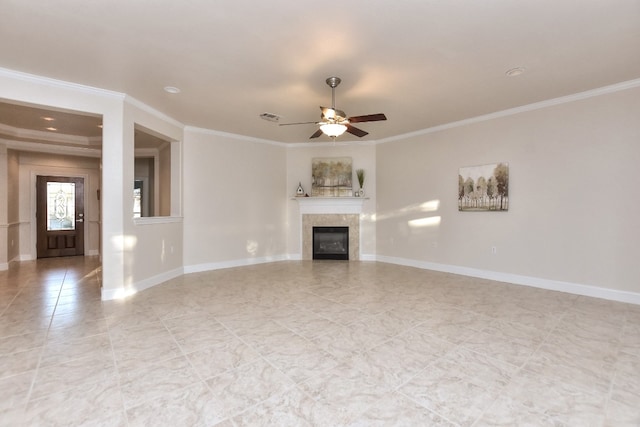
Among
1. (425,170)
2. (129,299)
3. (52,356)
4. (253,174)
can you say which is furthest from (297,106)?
(52,356)

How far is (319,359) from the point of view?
7.82 feet

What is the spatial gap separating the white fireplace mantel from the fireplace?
0.42 meters

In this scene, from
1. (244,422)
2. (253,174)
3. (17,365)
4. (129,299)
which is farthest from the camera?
(253,174)

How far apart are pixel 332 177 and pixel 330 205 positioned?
0.65m

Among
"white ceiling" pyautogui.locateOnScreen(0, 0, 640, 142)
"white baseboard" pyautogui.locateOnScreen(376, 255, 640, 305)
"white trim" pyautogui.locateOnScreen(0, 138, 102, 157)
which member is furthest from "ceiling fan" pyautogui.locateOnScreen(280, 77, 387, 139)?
"white trim" pyautogui.locateOnScreen(0, 138, 102, 157)

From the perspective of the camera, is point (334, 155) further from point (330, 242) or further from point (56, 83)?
point (56, 83)

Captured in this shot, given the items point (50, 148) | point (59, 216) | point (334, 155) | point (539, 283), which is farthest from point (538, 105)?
point (59, 216)

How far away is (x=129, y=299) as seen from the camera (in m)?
3.99

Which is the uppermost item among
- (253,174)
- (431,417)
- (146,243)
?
(253,174)

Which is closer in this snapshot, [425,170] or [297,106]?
[297,106]

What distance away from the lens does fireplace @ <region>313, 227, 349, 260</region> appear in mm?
7063

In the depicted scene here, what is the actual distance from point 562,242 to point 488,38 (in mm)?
3227

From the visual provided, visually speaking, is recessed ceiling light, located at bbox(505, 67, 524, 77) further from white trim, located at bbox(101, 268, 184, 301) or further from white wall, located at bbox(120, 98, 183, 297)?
white trim, located at bbox(101, 268, 184, 301)

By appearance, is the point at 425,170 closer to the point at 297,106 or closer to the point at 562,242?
the point at 562,242
